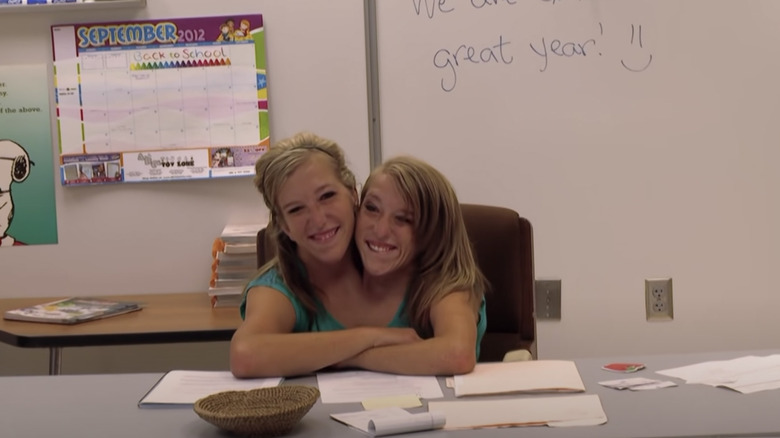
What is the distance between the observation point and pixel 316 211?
194cm

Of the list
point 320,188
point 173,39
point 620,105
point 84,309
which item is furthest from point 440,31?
point 84,309

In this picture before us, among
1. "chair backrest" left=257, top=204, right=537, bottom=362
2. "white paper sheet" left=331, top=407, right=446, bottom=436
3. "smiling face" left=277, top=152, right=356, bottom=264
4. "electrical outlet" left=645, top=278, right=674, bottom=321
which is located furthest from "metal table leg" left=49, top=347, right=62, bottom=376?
"electrical outlet" left=645, top=278, right=674, bottom=321

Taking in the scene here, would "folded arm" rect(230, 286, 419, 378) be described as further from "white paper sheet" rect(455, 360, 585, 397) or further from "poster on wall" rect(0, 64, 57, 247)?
"poster on wall" rect(0, 64, 57, 247)

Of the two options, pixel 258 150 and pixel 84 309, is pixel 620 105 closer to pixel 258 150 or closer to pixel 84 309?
pixel 258 150

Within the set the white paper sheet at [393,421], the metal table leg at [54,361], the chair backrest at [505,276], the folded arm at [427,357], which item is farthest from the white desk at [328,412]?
the metal table leg at [54,361]

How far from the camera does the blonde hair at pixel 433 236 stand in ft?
6.37

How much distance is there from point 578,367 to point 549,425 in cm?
37

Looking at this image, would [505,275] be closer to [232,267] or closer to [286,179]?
[286,179]

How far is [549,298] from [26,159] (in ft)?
5.60

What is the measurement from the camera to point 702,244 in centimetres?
286

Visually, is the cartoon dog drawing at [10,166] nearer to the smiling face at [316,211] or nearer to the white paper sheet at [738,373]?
the smiling face at [316,211]

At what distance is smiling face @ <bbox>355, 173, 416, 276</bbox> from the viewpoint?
1943mm

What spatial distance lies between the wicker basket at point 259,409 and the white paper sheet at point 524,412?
20 centimetres

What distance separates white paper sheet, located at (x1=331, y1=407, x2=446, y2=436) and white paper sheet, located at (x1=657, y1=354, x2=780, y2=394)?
1.63 ft
